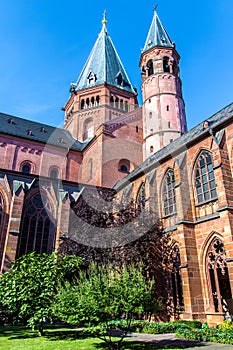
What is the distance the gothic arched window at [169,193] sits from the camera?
18.7 metres

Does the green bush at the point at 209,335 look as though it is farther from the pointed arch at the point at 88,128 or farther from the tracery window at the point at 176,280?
the pointed arch at the point at 88,128

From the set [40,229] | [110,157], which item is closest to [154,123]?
[110,157]

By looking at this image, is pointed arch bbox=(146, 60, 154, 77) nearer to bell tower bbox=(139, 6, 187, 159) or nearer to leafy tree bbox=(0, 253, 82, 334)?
bell tower bbox=(139, 6, 187, 159)

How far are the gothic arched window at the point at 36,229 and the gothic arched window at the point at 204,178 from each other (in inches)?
503

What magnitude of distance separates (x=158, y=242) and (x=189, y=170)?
493 centimetres

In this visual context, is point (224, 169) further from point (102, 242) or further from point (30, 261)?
point (30, 261)

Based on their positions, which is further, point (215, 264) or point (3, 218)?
point (3, 218)

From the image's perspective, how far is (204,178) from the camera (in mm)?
16750

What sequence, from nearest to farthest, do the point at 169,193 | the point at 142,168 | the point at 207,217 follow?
the point at 207,217, the point at 169,193, the point at 142,168

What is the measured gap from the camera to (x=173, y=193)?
18812 mm

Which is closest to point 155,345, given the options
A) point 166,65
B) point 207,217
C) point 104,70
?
point 207,217

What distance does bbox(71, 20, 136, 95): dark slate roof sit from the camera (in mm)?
44938

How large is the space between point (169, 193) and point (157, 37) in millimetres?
24895

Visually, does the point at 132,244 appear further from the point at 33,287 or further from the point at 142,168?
the point at 142,168
